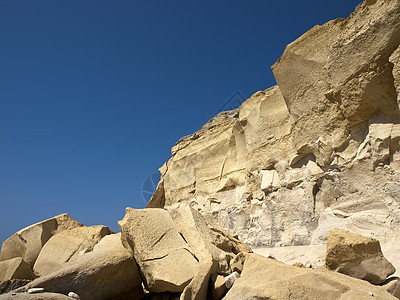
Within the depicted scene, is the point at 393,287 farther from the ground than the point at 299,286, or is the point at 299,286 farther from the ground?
the point at 299,286

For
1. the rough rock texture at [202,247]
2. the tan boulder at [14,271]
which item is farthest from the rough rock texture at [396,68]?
the tan boulder at [14,271]

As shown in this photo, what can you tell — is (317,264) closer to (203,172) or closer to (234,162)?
(234,162)

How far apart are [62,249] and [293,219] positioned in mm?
4564

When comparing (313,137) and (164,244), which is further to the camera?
(313,137)

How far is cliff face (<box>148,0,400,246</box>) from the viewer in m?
5.17

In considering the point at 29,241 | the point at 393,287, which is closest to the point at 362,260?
the point at 393,287

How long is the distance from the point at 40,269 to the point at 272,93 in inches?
263

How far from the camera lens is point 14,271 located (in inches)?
204

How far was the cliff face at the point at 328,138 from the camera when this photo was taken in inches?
203

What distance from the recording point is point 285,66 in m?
7.16

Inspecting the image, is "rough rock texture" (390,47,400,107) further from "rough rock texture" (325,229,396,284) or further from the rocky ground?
"rough rock texture" (325,229,396,284)

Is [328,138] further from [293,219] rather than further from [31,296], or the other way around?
[31,296]

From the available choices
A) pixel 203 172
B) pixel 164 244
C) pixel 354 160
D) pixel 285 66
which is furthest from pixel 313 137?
pixel 203 172

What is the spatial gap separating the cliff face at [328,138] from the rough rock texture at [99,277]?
338 cm
